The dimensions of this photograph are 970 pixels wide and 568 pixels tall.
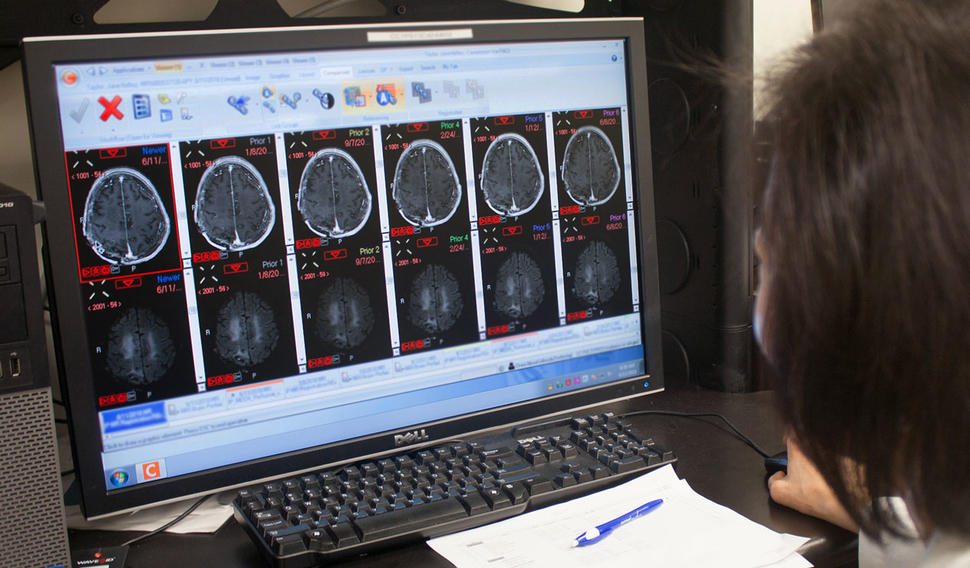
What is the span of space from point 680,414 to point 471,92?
19.0 inches

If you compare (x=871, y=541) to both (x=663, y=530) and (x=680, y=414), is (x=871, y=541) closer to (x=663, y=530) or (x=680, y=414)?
(x=663, y=530)

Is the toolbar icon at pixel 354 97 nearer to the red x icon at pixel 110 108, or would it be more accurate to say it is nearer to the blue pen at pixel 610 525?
the red x icon at pixel 110 108

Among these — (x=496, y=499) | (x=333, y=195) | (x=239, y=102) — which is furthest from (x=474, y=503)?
(x=239, y=102)

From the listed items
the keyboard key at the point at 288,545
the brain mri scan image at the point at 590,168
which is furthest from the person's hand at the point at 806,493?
the keyboard key at the point at 288,545

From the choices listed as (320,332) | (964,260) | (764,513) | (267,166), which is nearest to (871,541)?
(764,513)

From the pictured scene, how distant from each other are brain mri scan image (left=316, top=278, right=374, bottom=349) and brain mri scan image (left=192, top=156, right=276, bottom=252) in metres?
0.09

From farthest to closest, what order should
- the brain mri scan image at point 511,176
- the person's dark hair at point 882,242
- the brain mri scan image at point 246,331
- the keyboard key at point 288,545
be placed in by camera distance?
1. the brain mri scan image at point 511,176
2. the brain mri scan image at point 246,331
3. the keyboard key at point 288,545
4. the person's dark hair at point 882,242

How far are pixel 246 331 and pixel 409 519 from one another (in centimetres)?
24

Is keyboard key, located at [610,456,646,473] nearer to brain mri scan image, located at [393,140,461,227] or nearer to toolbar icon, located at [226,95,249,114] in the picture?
brain mri scan image, located at [393,140,461,227]

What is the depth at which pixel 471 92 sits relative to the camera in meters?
0.93

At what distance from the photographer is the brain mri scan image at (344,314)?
2.86 feet

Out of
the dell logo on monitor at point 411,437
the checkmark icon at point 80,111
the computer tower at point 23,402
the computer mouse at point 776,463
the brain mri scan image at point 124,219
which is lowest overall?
the computer mouse at point 776,463

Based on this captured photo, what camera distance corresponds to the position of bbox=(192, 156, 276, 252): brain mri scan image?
82cm

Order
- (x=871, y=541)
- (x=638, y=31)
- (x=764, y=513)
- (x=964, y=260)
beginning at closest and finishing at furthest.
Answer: (x=964, y=260) → (x=871, y=541) → (x=764, y=513) → (x=638, y=31)
